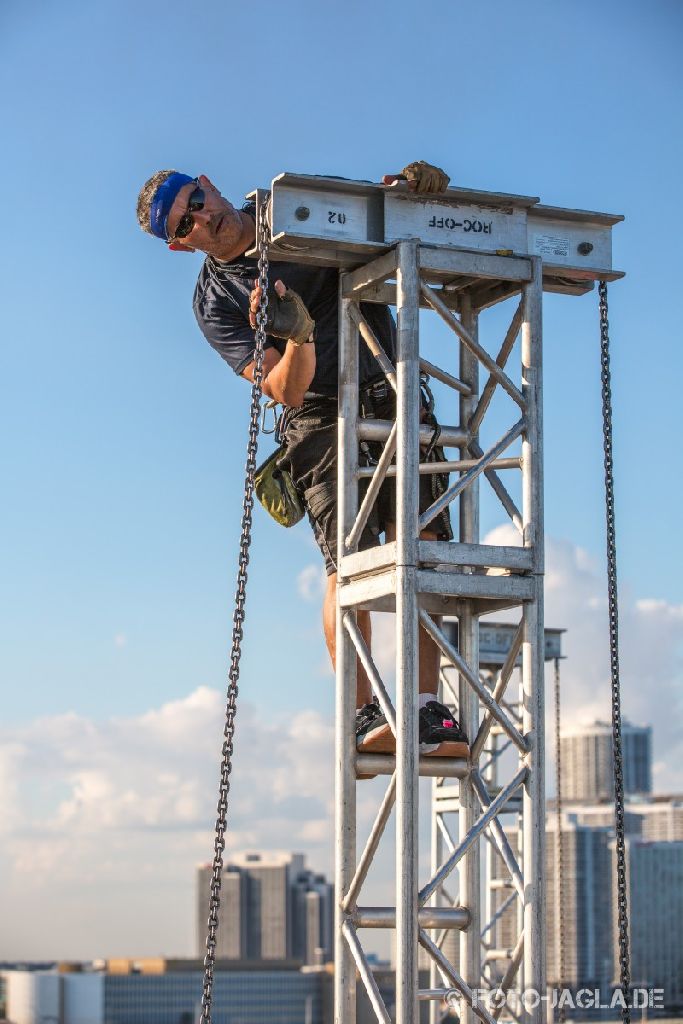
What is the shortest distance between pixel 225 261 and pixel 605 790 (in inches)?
7424

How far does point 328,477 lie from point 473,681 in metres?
1.36

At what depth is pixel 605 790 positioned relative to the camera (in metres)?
194

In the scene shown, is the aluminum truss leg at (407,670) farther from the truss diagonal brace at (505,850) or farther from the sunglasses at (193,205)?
the sunglasses at (193,205)

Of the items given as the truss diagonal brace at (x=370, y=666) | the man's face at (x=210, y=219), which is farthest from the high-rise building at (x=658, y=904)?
the man's face at (x=210, y=219)

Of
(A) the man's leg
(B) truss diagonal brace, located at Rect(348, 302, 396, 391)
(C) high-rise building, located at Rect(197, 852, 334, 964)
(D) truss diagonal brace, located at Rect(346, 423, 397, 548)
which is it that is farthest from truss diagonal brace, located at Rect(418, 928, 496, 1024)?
(C) high-rise building, located at Rect(197, 852, 334, 964)

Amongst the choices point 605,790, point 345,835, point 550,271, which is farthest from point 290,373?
point 605,790

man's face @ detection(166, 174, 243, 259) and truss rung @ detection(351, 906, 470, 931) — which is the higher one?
man's face @ detection(166, 174, 243, 259)

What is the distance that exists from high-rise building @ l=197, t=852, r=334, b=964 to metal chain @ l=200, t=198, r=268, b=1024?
168 meters

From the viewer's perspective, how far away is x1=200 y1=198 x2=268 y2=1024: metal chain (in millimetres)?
8086

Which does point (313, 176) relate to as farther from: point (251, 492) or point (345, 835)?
point (345, 835)

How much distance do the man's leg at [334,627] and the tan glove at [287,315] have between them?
117cm

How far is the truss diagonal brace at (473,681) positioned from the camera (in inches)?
323

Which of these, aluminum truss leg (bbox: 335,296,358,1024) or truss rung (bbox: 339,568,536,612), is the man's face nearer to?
aluminum truss leg (bbox: 335,296,358,1024)

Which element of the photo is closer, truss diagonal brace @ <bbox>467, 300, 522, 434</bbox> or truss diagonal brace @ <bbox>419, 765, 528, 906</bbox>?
truss diagonal brace @ <bbox>419, 765, 528, 906</bbox>
